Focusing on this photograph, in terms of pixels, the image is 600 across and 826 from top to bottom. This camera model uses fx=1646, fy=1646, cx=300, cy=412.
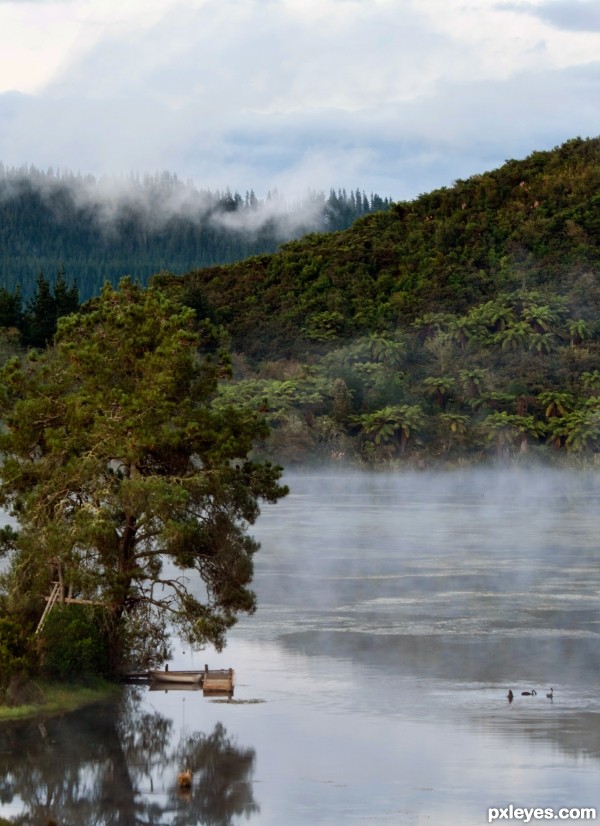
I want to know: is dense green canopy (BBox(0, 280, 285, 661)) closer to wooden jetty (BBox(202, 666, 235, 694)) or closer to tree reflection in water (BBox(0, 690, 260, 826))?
wooden jetty (BBox(202, 666, 235, 694))

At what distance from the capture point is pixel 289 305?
460 feet

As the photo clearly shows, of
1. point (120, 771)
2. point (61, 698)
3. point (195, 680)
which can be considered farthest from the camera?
point (195, 680)

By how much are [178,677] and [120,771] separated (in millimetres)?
6144

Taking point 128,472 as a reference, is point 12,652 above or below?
below

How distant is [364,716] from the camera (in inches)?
1326

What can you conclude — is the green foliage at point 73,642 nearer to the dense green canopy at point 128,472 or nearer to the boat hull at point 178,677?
the dense green canopy at point 128,472

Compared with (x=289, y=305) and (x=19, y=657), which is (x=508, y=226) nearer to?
(x=289, y=305)

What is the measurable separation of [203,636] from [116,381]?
18.6 ft

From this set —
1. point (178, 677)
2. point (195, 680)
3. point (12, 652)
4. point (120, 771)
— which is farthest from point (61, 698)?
point (195, 680)

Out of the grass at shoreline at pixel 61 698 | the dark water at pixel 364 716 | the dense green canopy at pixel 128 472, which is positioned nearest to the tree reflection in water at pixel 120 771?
the dark water at pixel 364 716

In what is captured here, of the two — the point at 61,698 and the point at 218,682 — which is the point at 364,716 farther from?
the point at 61,698

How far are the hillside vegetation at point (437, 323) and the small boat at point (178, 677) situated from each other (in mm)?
59886

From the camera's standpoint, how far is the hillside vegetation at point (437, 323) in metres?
110

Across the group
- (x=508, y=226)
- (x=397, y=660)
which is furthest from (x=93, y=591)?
(x=508, y=226)
